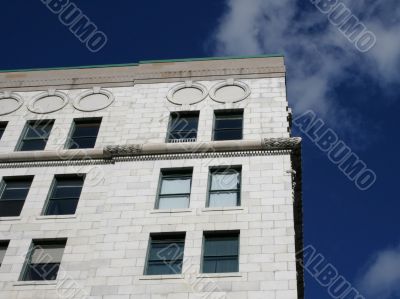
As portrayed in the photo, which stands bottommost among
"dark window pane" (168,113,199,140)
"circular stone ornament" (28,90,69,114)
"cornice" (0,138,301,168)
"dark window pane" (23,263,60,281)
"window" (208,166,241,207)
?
"dark window pane" (23,263,60,281)

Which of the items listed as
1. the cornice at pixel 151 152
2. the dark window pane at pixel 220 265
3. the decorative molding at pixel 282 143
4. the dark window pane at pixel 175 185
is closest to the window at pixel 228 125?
the cornice at pixel 151 152

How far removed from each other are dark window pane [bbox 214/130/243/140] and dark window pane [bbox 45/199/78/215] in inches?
264

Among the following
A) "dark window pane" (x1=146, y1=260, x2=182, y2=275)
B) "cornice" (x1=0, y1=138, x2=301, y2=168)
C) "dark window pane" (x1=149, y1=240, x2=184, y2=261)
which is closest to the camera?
"dark window pane" (x1=146, y1=260, x2=182, y2=275)

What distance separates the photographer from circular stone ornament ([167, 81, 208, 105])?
101 ft

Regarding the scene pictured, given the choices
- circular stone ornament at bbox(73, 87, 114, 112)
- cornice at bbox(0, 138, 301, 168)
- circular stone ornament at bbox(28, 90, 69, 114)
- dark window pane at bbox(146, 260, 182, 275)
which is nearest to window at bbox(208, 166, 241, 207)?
cornice at bbox(0, 138, 301, 168)

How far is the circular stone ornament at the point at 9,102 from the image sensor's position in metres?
32.0

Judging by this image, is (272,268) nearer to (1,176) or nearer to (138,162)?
(138,162)

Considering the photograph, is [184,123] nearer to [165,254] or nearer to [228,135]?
[228,135]

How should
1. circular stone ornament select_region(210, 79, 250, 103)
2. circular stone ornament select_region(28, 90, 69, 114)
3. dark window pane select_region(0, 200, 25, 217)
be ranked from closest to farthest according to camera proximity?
dark window pane select_region(0, 200, 25, 217), circular stone ornament select_region(210, 79, 250, 103), circular stone ornament select_region(28, 90, 69, 114)

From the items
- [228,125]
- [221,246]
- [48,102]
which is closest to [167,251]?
[221,246]

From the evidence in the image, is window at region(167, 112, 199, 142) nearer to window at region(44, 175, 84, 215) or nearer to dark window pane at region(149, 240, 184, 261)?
window at region(44, 175, 84, 215)

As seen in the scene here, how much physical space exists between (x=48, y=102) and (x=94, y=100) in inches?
89.7

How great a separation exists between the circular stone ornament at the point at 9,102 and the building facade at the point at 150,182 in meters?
0.07

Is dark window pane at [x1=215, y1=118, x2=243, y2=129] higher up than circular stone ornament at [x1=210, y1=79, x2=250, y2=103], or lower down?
lower down
